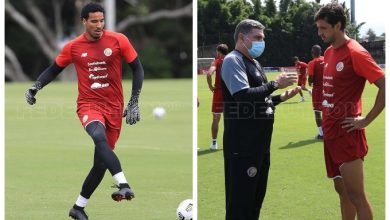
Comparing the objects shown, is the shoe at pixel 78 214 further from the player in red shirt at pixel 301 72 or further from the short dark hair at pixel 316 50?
the short dark hair at pixel 316 50

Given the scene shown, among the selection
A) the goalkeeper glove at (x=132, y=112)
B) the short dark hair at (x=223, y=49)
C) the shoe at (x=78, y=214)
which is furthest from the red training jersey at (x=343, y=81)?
the shoe at (x=78, y=214)

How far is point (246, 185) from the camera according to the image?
6.08 meters

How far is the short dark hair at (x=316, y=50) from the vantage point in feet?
19.6

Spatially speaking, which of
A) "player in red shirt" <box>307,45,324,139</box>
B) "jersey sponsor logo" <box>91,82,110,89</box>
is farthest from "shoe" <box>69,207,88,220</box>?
"player in red shirt" <box>307,45,324,139</box>

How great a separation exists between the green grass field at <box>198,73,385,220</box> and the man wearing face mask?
0.11m

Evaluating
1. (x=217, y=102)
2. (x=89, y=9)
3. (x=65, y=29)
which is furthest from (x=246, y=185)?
(x=65, y=29)

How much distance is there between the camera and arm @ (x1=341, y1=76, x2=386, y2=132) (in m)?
5.54

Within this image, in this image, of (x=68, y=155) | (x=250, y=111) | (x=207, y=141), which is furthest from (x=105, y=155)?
(x=68, y=155)

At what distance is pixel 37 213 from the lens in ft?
25.1

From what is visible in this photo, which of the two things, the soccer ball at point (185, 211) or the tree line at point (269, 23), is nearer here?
the tree line at point (269, 23)

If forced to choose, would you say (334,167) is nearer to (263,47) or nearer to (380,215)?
(380,215)

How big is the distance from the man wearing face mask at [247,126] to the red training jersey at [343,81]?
27cm

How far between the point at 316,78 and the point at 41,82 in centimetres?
246

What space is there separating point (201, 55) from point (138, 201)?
2.61 meters
